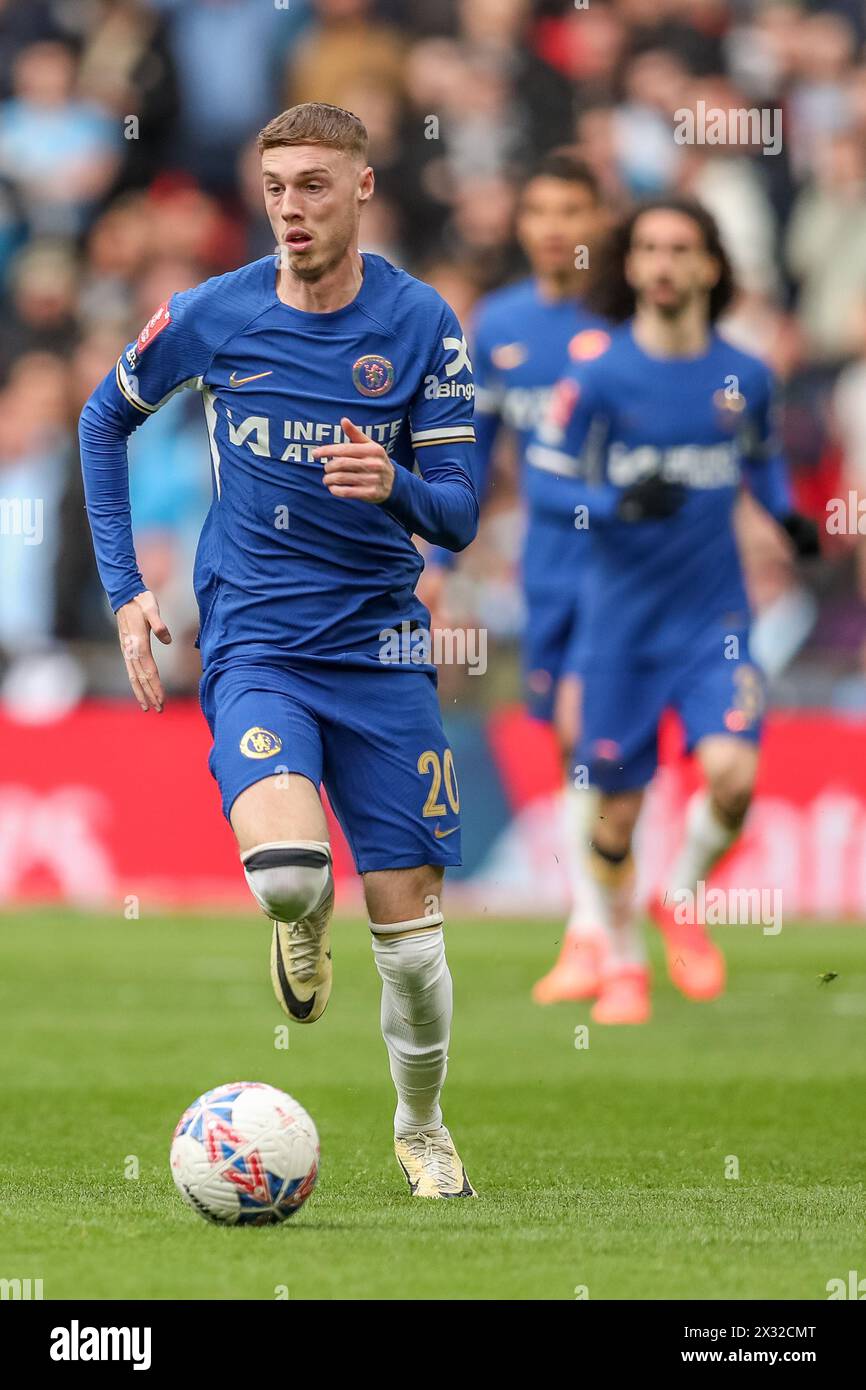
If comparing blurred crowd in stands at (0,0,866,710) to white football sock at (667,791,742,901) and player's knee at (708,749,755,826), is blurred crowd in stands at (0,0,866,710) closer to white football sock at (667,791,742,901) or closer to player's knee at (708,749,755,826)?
white football sock at (667,791,742,901)

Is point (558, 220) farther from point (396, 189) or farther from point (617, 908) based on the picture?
point (396, 189)

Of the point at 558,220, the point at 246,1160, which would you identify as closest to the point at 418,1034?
the point at 246,1160

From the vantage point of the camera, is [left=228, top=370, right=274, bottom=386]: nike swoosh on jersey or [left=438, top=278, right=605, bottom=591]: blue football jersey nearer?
[left=228, top=370, right=274, bottom=386]: nike swoosh on jersey

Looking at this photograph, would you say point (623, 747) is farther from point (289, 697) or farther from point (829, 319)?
point (829, 319)

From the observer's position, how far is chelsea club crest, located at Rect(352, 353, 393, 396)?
6500mm

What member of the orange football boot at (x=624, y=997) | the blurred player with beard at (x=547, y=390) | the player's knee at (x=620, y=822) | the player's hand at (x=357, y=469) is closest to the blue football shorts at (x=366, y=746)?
the player's hand at (x=357, y=469)

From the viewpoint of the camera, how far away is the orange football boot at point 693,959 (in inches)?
439

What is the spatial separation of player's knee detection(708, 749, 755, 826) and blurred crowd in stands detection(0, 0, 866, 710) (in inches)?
205

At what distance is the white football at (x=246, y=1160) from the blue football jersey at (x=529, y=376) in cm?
611

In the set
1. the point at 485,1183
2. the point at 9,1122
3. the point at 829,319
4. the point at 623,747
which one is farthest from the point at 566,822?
the point at 829,319

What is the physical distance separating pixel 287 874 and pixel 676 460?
190 inches

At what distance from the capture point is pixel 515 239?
17094 millimetres

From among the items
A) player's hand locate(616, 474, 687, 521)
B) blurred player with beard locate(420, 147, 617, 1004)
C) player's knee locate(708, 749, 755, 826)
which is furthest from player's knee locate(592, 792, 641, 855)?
player's hand locate(616, 474, 687, 521)

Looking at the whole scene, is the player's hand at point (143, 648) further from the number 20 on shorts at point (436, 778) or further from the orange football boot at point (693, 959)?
the orange football boot at point (693, 959)
